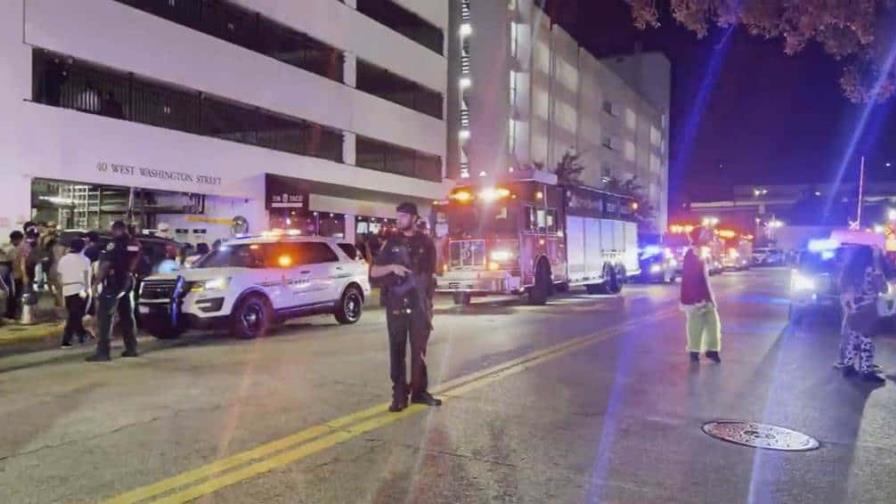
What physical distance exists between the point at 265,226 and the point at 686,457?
24241 mm

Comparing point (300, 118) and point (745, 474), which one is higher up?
point (300, 118)

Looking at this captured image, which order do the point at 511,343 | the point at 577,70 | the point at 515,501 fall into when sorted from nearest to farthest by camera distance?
the point at 515,501, the point at 511,343, the point at 577,70

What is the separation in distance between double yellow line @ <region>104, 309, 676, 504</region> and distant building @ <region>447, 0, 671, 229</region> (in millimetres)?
32599

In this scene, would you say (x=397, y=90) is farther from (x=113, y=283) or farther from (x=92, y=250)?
(x=113, y=283)

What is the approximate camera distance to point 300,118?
2998 centimetres

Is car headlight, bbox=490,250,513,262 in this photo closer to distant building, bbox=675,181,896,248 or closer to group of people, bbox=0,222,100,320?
group of people, bbox=0,222,100,320

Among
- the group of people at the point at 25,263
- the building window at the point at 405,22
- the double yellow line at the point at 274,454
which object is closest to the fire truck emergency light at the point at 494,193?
the group of people at the point at 25,263

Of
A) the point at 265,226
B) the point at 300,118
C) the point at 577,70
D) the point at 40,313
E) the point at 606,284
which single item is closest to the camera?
the point at 40,313

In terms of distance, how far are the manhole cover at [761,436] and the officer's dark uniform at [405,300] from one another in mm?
2634

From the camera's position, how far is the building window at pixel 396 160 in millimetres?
34812

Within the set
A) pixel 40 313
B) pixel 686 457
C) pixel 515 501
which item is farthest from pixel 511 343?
pixel 40 313

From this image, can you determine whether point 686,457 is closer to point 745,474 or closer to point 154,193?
point 745,474

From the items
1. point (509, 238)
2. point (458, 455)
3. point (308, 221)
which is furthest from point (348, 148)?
point (458, 455)

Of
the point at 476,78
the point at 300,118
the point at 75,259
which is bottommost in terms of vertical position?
the point at 75,259
